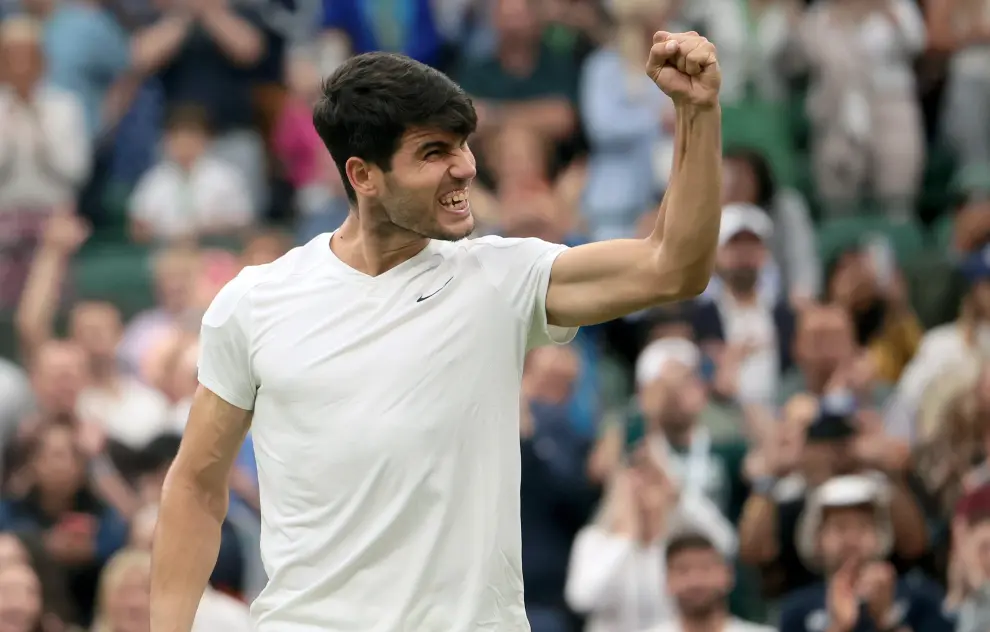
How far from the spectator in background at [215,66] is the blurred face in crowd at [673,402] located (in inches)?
136

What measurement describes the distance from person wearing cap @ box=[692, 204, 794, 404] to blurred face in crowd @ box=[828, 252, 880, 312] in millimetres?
269

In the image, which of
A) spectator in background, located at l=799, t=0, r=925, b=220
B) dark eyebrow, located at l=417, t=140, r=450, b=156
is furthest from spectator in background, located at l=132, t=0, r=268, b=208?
dark eyebrow, located at l=417, t=140, r=450, b=156

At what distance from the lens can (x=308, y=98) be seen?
9836mm

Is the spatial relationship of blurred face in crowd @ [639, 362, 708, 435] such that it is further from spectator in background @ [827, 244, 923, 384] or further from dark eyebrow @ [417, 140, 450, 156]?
dark eyebrow @ [417, 140, 450, 156]

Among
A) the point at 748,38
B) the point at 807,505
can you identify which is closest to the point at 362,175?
the point at 807,505

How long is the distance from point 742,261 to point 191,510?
15.9 feet

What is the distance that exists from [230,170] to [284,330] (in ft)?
20.8

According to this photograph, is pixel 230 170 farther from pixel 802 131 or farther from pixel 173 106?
pixel 802 131

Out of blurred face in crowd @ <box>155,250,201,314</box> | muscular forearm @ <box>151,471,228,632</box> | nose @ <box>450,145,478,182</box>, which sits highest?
nose @ <box>450,145,478,182</box>

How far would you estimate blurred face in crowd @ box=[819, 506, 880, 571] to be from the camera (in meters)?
6.32

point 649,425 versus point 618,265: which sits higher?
point 618,265

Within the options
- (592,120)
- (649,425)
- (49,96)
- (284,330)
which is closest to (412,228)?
(284,330)

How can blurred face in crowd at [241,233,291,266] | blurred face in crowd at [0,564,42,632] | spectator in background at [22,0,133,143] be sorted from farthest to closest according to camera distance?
spectator in background at [22,0,133,143] → blurred face in crowd at [241,233,291,266] → blurred face in crowd at [0,564,42,632]

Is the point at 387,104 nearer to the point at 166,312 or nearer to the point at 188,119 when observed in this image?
the point at 166,312
